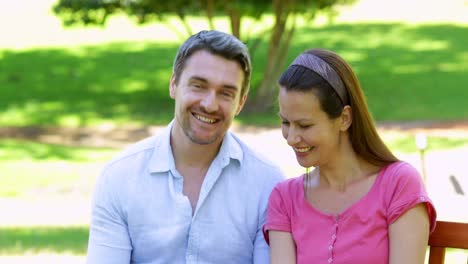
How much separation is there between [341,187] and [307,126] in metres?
0.28

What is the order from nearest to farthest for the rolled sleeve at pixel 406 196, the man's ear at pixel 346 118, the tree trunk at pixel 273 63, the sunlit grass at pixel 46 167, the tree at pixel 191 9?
1. the rolled sleeve at pixel 406 196
2. the man's ear at pixel 346 118
3. the sunlit grass at pixel 46 167
4. the tree at pixel 191 9
5. the tree trunk at pixel 273 63

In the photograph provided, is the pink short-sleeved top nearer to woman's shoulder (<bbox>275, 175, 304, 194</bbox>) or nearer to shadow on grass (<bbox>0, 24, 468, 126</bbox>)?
woman's shoulder (<bbox>275, 175, 304, 194</bbox>)

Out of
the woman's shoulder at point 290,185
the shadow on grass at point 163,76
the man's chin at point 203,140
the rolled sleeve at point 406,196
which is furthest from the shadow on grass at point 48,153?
the rolled sleeve at point 406,196

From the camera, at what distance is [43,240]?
7836 millimetres

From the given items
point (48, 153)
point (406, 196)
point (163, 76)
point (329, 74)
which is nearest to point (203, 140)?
point (329, 74)

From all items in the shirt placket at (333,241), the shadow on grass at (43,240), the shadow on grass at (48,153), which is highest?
the shadow on grass at (48,153)

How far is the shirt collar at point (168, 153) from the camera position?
373 cm

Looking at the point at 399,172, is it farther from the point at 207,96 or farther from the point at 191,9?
the point at 191,9

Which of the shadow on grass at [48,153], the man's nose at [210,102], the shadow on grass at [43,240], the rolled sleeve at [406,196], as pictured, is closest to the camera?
the rolled sleeve at [406,196]

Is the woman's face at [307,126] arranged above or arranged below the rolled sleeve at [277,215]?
above

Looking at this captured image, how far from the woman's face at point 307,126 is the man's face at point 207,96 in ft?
1.35

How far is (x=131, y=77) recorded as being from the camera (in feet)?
88.6

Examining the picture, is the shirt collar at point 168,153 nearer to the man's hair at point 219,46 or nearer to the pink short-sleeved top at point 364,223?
the man's hair at point 219,46

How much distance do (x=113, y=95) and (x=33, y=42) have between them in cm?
740
